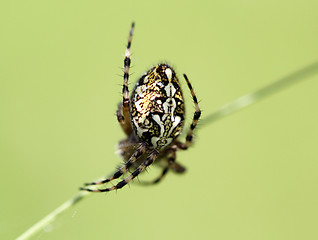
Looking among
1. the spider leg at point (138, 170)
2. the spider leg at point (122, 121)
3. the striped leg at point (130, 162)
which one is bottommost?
the spider leg at point (138, 170)

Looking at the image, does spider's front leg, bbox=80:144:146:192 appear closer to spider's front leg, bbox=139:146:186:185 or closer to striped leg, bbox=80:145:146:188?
striped leg, bbox=80:145:146:188

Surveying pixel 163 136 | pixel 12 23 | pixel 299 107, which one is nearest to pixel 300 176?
pixel 299 107

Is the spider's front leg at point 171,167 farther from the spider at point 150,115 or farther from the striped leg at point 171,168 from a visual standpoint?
the spider at point 150,115

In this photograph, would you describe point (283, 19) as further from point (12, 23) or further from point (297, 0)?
point (12, 23)

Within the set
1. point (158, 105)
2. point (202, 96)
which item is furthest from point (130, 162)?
point (202, 96)

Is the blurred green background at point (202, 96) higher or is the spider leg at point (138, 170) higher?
the blurred green background at point (202, 96)

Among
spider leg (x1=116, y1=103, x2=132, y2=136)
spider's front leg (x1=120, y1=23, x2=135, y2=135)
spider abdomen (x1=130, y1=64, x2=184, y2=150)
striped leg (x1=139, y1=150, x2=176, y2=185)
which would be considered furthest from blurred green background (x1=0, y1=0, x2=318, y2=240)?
spider abdomen (x1=130, y1=64, x2=184, y2=150)

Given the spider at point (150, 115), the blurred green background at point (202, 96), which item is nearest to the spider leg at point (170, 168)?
the spider at point (150, 115)
